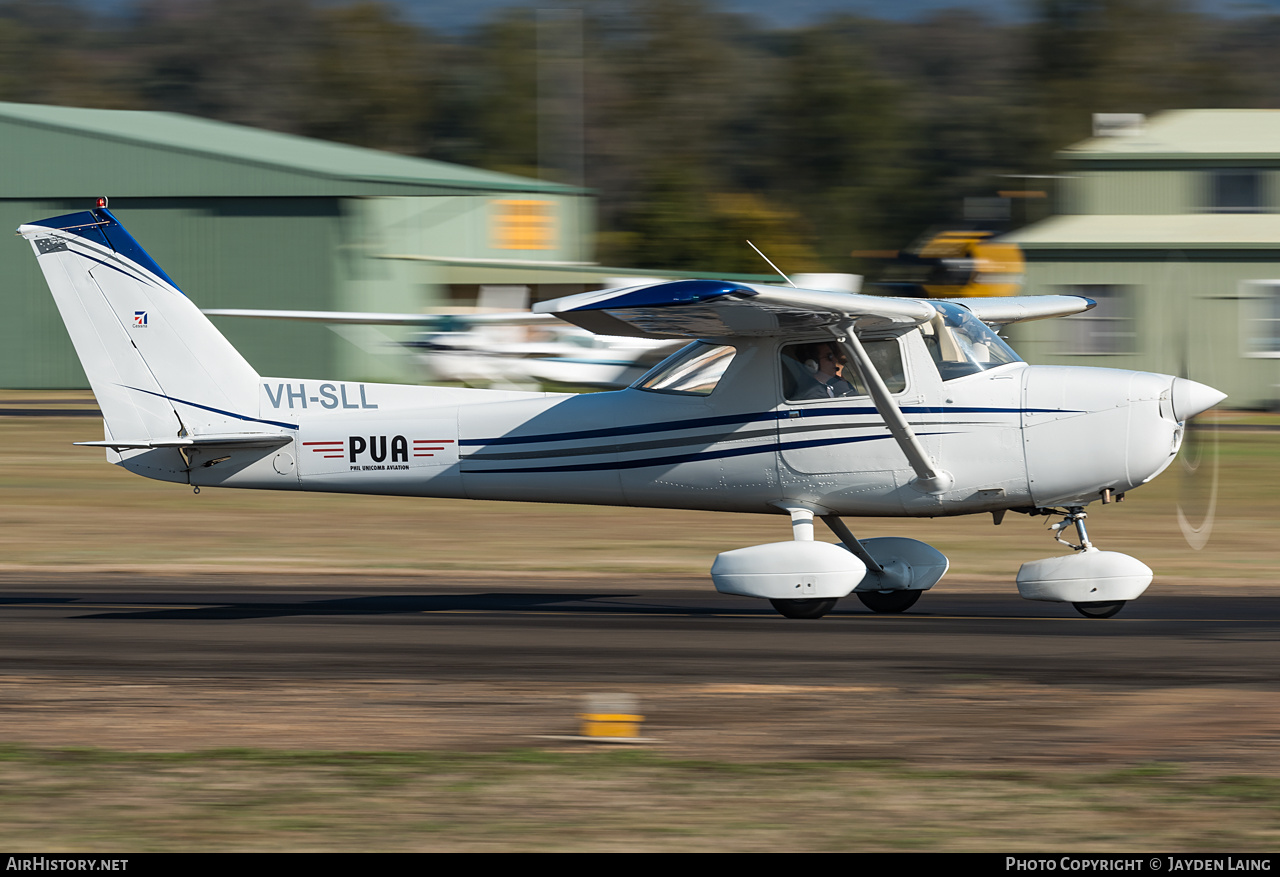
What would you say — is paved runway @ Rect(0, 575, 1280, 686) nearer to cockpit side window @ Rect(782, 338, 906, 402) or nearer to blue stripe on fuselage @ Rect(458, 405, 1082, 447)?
blue stripe on fuselage @ Rect(458, 405, 1082, 447)

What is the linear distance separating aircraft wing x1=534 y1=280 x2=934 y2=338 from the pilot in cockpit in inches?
9.3

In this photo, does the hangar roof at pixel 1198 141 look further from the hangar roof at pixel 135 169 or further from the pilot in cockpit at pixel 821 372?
the pilot in cockpit at pixel 821 372

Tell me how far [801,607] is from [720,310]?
2294 millimetres

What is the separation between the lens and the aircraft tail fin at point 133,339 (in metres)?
11.6

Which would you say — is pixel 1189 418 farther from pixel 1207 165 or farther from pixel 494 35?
pixel 494 35

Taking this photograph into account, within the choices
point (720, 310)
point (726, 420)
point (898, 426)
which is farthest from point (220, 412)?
point (898, 426)

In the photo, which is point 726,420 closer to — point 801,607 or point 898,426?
point 898,426

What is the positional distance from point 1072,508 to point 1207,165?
2434 centimetres

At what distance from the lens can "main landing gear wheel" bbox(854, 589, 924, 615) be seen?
37.7 ft

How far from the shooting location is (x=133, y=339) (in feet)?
38.4

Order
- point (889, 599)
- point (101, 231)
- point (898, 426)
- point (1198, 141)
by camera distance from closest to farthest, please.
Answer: point (898, 426) < point (889, 599) < point (101, 231) < point (1198, 141)

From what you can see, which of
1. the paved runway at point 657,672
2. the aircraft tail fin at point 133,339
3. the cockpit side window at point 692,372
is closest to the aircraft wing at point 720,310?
the cockpit side window at point 692,372

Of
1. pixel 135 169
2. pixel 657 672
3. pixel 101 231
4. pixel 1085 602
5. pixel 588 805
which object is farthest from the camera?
pixel 135 169

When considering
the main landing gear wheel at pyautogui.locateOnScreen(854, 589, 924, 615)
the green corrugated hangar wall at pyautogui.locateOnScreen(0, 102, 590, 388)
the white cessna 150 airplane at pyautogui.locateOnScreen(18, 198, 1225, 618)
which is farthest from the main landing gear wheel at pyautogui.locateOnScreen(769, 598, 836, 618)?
the green corrugated hangar wall at pyautogui.locateOnScreen(0, 102, 590, 388)
